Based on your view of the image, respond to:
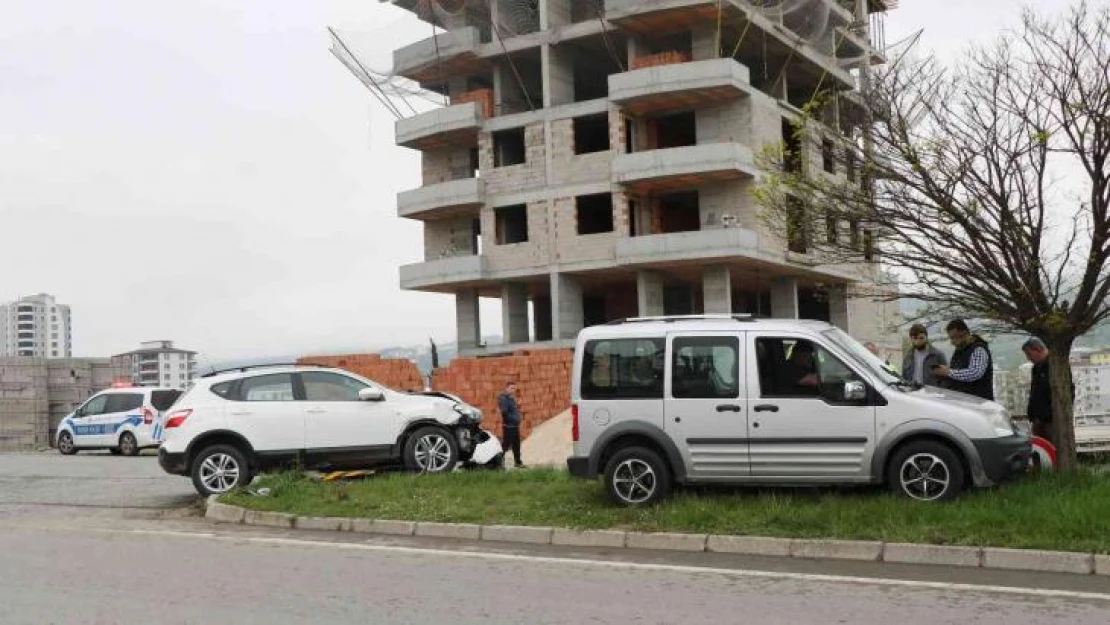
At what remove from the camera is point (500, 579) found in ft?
26.8

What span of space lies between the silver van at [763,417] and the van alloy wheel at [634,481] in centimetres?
1

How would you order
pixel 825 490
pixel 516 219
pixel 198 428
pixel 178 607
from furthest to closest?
1. pixel 516 219
2. pixel 198 428
3. pixel 825 490
4. pixel 178 607

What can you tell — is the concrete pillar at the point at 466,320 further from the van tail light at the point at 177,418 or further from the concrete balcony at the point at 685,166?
the van tail light at the point at 177,418

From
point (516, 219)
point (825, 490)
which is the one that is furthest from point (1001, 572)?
point (516, 219)

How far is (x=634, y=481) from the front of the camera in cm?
1075

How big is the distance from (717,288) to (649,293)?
270cm

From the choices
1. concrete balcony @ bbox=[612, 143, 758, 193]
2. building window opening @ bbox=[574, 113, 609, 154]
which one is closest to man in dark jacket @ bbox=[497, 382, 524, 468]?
concrete balcony @ bbox=[612, 143, 758, 193]

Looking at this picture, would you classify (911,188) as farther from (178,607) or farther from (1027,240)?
(178,607)

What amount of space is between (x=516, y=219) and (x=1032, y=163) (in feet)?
120

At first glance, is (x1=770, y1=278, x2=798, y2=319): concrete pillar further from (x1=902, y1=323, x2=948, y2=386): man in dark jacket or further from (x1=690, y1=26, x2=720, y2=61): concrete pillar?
(x1=902, y1=323, x2=948, y2=386): man in dark jacket

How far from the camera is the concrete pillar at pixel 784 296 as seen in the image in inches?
1880

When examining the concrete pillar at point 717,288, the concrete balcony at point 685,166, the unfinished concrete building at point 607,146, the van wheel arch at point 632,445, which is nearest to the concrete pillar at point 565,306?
the unfinished concrete building at point 607,146

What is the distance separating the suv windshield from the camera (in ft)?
34.0

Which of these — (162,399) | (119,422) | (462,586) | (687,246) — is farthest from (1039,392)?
(687,246)
